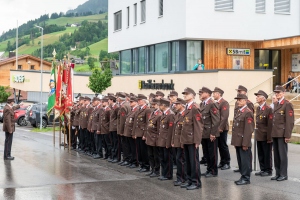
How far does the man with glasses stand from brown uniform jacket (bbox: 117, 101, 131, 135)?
15.9ft

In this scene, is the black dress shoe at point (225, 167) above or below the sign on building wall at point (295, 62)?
below

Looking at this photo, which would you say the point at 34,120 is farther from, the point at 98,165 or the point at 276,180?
the point at 276,180

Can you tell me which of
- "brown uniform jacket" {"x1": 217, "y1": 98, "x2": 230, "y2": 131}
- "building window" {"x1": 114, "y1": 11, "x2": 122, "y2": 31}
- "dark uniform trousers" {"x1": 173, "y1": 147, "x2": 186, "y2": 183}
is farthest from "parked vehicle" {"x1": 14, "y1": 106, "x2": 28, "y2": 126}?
"dark uniform trousers" {"x1": 173, "y1": 147, "x2": 186, "y2": 183}

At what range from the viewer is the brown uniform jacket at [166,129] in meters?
13.5

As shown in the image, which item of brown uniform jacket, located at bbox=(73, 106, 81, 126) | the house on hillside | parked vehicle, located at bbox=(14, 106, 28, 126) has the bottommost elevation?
parked vehicle, located at bbox=(14, 106, 28, 126)

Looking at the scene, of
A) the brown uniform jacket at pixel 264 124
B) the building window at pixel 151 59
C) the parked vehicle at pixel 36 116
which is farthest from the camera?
the building window at pixel 151 59

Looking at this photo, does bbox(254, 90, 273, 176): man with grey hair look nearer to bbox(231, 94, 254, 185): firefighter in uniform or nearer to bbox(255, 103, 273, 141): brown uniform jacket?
bbox(255, 103, 273, 141): brown uniform jacket

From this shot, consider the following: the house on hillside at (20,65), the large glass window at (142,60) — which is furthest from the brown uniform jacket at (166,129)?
the house on hillside at (20,65)

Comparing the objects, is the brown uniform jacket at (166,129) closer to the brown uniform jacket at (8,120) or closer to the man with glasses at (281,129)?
the man with glasses at (281,129)

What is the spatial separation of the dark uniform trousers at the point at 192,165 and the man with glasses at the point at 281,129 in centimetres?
212

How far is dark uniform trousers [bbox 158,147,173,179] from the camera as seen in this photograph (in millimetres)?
13709

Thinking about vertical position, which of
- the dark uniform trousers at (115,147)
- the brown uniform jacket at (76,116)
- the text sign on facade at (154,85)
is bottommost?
the dark uniform trousers at (115,147)

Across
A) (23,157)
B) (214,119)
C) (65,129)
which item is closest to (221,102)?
(214,119)

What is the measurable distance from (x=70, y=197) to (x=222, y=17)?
74.2ft
